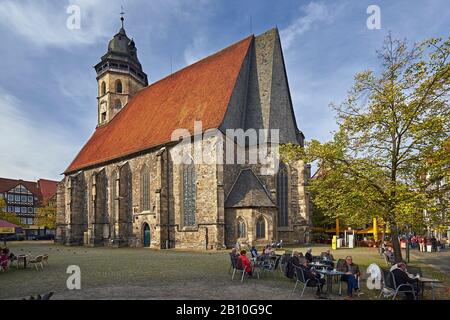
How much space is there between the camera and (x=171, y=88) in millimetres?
33406

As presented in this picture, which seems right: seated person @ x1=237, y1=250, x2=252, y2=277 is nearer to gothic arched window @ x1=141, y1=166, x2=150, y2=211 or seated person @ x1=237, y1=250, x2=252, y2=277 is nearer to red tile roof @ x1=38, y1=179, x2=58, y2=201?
gothic arched window @ x1=141, y1=166, x2=150, y2=211

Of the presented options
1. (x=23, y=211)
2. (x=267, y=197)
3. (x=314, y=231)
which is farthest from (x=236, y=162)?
(x=23, y=211)

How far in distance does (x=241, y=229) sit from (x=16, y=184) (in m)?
52.1

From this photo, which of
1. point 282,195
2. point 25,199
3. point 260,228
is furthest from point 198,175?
point 25,199

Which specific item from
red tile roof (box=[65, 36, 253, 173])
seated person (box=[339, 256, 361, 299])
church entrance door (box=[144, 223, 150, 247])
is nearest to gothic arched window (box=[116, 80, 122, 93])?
red tile roof (box=[65, 36, 253, 173])

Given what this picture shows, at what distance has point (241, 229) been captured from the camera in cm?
2347

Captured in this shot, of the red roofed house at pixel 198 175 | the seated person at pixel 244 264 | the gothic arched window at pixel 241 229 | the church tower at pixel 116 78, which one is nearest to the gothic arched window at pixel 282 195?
the red roofed house at pixel 198 175

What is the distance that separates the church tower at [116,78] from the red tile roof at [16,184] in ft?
90.5

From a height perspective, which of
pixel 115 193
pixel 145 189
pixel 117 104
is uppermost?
pixel 117 104

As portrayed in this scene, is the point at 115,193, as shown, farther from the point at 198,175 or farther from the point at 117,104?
the point at 117,104

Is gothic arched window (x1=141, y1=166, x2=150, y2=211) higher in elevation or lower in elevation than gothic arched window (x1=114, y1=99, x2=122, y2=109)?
lower

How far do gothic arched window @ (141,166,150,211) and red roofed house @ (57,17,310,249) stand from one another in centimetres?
8

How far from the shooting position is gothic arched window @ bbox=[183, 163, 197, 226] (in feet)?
82.0
